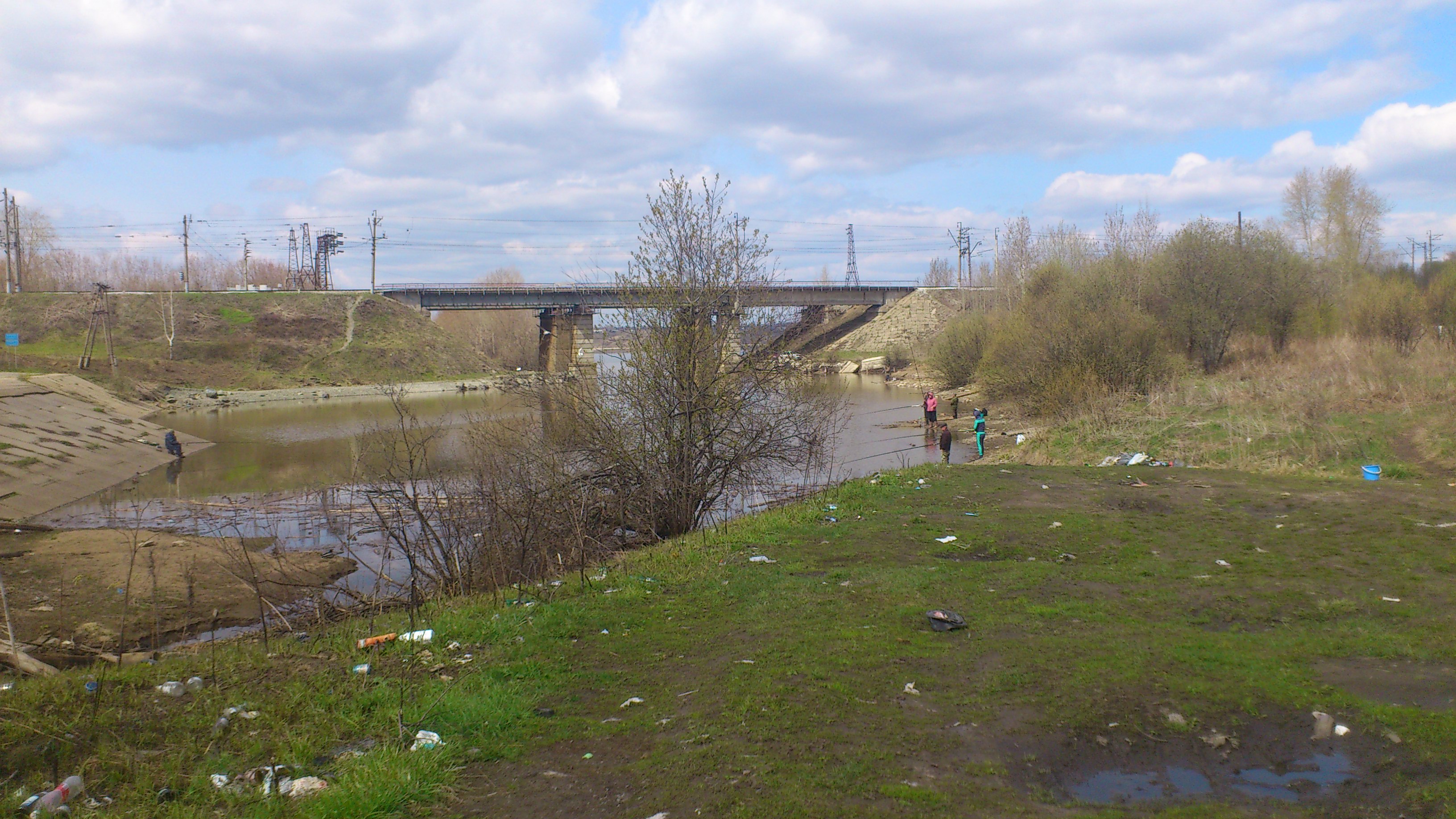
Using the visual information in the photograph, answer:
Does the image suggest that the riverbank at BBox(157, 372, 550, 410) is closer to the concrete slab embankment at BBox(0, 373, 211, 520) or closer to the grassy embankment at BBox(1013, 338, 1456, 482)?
the concrete slab embankment at BBox(0, 373, 211, 520)

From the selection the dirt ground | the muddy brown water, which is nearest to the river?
the dirt ground

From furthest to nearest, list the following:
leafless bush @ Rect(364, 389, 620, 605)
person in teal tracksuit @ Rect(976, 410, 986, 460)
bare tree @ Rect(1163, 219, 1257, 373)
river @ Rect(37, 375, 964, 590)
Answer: bare tree @ Rect(1163, 219, 1257, 373)
person in teal tracksuit @ Rect(976, 410, 986, 460)
river @ Rect(37, 375, 964, 590)
leafless bush @ Rect(364, 389, 620, 605)

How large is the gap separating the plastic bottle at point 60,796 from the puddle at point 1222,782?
5440mm

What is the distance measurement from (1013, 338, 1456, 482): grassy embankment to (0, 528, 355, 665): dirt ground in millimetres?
18064

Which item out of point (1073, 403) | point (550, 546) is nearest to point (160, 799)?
point (550, 546)

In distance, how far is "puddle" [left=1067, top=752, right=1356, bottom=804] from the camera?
451cm

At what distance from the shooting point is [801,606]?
8.38 m

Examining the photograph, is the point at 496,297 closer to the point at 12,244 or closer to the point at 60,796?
the point at 12,244

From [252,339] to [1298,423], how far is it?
2930 inches

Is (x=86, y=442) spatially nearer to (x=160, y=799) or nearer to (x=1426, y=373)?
(x=160, y=799)

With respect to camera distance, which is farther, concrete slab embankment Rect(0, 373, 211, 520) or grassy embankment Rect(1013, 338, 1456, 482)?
concrete slab embankment Rect(0, 373, 211, 520)

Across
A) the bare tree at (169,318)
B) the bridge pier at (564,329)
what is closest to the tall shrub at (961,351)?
the bridge pier at (564,329)

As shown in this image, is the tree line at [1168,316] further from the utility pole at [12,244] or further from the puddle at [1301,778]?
the utility pole at [12,244]

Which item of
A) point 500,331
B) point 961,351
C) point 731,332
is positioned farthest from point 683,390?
point 500,331
